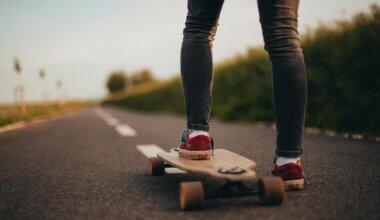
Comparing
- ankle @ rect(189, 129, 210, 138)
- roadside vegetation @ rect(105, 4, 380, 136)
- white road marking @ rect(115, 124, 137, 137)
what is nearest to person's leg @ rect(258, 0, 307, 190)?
ankle @ rect(189, 129, 210, 138)

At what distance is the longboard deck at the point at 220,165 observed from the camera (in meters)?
1.60

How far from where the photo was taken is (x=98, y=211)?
1.65 metres

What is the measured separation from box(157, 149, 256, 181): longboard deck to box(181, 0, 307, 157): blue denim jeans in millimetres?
181

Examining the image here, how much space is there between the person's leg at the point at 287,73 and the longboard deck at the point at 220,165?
0.24 m

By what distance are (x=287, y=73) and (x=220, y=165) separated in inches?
22.0

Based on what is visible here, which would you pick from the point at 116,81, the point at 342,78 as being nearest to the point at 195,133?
the point at 342,78

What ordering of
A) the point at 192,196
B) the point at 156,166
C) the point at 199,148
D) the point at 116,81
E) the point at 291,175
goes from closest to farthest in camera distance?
the point at 192,196
the point at 291,175
the point at 199,148
the point at 156,166
the point at 116,81

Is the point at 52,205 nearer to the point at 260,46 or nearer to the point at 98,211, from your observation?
the point at 98,211

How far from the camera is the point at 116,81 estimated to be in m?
104

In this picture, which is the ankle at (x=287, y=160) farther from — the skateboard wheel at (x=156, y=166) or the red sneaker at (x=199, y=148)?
the skateboard wheel at (x=156, y=166)

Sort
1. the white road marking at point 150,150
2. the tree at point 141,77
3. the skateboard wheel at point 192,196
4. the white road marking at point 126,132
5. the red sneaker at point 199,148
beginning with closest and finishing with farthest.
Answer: the skateboard wheel at point 192,196
the red sneaker at point 199,148
the white road marking at point 150,150
the white road marking at point 126,132
the tree at point 141,77

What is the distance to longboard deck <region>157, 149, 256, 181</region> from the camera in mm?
1600

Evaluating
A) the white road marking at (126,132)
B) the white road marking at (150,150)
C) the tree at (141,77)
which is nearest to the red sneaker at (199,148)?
the white road marking at (150,150)

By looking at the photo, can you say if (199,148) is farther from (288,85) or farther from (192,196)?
(288,85)
